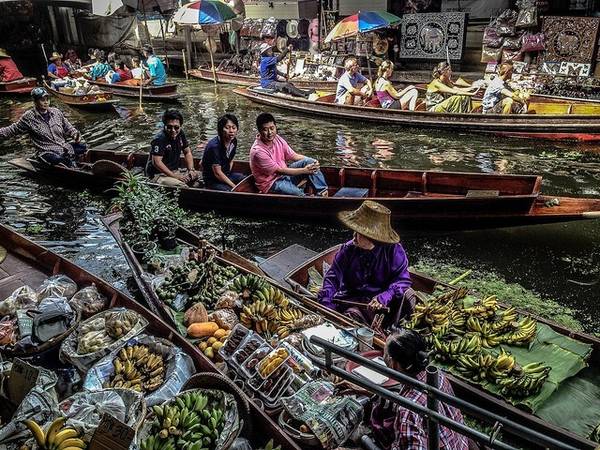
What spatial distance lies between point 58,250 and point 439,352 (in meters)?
6.69

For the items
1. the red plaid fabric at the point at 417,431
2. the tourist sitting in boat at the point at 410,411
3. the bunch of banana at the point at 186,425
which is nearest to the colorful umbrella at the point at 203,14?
the bunch of banana at the point at 186,425

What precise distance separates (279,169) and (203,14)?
40.3 feet

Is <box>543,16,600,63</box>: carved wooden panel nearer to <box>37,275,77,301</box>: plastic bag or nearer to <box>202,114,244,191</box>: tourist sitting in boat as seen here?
<box>202,114,244,191</box>: tourist sitting in boat

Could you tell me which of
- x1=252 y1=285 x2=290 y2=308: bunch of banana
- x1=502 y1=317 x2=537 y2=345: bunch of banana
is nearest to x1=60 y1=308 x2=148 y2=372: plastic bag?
x1=252 y1=285 x2=290 y2=308: bunch of banana

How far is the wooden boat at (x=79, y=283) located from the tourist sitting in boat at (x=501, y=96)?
38.3ft

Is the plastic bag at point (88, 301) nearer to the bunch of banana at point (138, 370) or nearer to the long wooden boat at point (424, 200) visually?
the bunch of banana at point (138, 370)

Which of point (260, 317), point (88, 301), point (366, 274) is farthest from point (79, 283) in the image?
point (366, 274)

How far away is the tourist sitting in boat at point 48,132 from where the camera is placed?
31.3 ft

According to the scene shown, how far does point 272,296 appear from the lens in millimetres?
4852

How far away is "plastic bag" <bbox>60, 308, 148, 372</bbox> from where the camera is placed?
4.00m

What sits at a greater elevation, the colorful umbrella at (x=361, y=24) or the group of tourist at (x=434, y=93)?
the colorful umbrella at (x=361, y=24)

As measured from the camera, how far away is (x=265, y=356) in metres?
3.88

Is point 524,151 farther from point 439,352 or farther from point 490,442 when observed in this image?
point 490,442

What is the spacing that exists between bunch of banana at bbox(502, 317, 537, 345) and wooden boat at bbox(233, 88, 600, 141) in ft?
31.5
